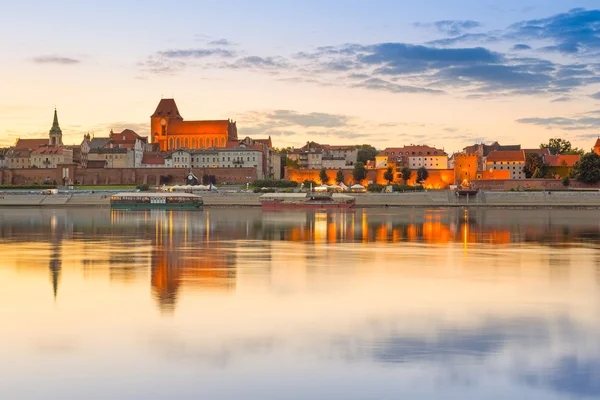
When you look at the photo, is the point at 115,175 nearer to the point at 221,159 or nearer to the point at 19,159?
the point at 221,159

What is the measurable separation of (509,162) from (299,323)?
7068cm

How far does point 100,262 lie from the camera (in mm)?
18438

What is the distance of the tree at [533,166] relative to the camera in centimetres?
7319

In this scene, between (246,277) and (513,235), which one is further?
(513,235)

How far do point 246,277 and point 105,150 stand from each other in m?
70.8

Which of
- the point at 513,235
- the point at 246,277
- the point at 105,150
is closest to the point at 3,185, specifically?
the point at 105,150

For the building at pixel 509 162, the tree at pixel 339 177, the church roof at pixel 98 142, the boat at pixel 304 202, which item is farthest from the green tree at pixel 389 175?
the church roof at pixel 98 142

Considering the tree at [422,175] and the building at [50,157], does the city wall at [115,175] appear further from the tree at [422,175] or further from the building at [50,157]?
the tree at [422,175]

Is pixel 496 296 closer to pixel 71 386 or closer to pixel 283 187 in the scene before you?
pixel 71 386

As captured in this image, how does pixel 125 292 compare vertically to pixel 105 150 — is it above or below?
below

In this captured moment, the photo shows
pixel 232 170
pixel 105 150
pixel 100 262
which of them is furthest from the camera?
pixel 105 150

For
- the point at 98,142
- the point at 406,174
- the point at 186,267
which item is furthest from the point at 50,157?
the point at 186,267

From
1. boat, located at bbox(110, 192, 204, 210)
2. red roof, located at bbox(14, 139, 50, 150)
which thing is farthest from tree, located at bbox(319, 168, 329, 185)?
red roof, located at bbox(14, 139, 50, 150)

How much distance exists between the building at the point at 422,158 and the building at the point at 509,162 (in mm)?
5679
